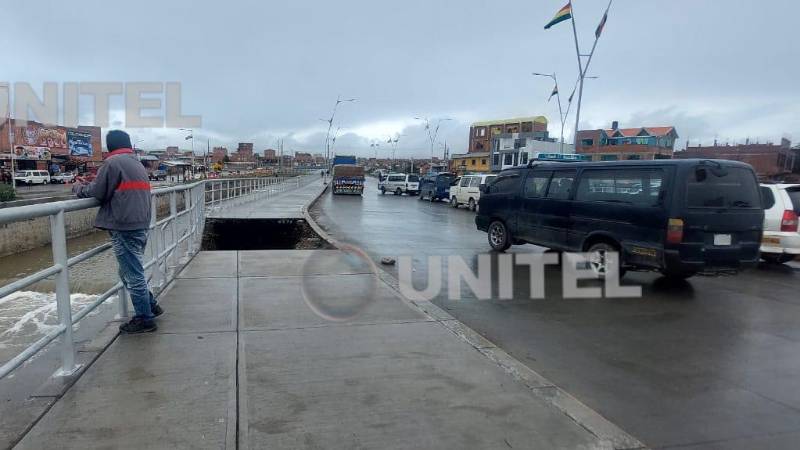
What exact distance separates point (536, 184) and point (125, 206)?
738 centimetres

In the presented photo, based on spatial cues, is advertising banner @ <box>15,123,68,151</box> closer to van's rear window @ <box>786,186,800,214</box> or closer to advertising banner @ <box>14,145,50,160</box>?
advertising banner @ <box>14,145,50,160</box>

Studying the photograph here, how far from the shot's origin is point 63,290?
11.2ft

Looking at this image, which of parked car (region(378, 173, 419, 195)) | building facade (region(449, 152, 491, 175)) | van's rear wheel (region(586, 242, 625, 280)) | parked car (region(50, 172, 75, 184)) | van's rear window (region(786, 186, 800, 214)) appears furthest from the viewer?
building facade (region(449, 152, 491, 175))

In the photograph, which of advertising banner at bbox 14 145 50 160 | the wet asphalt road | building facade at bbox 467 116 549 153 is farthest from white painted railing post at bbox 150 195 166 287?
building facade at bbox 467 116 549 153

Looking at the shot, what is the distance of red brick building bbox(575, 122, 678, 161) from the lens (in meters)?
71.5

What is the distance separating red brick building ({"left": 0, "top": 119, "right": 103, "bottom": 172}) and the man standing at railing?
62013mm

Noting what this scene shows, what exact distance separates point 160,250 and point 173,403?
3540 mm

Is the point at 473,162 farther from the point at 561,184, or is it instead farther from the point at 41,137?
the point at 561,184

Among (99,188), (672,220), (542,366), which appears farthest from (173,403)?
(672,220)

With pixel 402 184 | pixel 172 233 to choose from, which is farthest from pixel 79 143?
pixel 172 233

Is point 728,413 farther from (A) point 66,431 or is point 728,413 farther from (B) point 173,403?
(A) point 66,431

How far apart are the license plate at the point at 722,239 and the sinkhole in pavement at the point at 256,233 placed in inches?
408

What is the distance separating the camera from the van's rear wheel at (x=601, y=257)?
774cm

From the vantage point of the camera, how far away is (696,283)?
807cm
